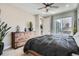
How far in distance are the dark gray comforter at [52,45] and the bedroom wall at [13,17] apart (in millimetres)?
410

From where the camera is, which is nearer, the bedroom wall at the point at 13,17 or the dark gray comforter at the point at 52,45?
the dark gray comforter at the point at 52,45

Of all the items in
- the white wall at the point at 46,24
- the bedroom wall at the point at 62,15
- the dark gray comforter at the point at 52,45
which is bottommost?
the dark gray comforter at the point at 52,45

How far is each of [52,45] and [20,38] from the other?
2.37 ft

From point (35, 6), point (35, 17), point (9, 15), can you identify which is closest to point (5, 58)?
point (9, 15)

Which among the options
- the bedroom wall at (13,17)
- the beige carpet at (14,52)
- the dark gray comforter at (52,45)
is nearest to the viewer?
the dark gray comforter at (52,45)

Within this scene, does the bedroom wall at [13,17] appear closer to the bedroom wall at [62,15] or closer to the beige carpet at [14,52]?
the beige carpet at [14,52]

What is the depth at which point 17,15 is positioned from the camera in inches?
84.0

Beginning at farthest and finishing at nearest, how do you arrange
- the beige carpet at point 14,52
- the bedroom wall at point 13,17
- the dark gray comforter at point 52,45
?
the bedroom wall at point 13,17 < the beige carpet at point 14,52 < the dark gray comforter at point 52,45

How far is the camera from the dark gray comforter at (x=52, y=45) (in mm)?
1825

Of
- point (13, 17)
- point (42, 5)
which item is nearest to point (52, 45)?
point (42, 5)

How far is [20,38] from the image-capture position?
220 cm

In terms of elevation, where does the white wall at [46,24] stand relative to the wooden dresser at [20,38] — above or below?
above

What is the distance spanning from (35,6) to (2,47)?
106 cm

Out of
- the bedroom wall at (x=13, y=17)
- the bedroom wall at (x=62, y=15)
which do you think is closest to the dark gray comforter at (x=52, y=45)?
the bedroom wall at (x=62, y=15)
